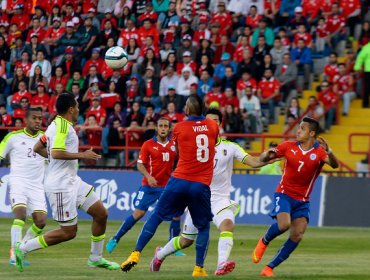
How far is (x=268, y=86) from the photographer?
31.2 m

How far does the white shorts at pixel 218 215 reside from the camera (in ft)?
52.1

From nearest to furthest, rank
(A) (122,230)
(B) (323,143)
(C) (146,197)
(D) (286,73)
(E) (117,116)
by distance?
(B) (323,143) < (A) (122,230) < (C) (146,197) < (D) (286,73) < (E) (117,116)

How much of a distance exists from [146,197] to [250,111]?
1033 centimetres

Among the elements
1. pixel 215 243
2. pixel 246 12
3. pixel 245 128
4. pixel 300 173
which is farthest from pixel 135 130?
pixel 300 173

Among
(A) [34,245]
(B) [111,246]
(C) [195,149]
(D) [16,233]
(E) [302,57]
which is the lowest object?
(B) [111,246]

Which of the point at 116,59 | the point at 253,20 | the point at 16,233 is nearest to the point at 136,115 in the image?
the point at 253,20

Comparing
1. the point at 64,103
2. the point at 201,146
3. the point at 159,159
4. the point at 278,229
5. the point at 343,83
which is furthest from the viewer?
the point at 343,83

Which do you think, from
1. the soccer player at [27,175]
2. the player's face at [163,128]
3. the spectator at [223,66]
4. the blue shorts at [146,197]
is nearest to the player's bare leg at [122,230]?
the blue shorts at [146,197]

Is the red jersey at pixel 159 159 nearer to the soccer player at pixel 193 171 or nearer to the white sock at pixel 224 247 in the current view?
the white sock at pixel 224 247

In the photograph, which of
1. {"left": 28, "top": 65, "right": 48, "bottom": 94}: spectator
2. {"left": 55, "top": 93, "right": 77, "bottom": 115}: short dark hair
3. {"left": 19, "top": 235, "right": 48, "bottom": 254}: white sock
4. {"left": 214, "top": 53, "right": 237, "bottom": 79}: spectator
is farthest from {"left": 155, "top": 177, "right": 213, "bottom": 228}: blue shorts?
{"left": 28, "top": 65, "right": 48, "bottom": 94}: spectator

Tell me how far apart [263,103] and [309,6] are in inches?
131

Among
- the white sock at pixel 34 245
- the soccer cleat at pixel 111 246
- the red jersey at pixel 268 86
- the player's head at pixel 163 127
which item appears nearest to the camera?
the white sock at pixel 34 245

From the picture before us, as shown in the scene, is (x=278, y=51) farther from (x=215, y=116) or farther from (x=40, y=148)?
(x=40, y=148)

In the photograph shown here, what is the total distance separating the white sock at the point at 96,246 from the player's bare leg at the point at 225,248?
1569mm
